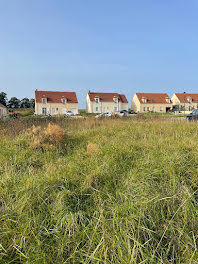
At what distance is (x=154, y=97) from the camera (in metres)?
48.5

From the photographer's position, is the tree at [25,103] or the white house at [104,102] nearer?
the white house at [104,102]

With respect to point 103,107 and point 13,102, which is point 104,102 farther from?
Result: point 13,102

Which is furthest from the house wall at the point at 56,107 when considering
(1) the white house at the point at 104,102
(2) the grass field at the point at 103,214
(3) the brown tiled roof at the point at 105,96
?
(2) the grass field at the point at 103,214

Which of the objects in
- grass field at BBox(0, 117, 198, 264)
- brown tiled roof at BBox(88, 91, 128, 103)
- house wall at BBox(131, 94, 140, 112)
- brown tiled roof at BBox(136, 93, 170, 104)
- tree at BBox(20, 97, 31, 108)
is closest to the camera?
grass field at BBox(0, 117, 198, 264)

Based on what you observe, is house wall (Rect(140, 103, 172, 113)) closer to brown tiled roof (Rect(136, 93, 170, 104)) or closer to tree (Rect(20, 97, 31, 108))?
brown tiled roof (Rect(136, 93, 170, 104))

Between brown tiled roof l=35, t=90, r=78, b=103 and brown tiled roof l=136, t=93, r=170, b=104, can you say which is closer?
brown tiled roof l=35, t=90, r=78, b=103

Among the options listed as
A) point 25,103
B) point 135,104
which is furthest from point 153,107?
point 25,103

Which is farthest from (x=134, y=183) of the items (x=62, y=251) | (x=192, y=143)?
(x=192, y=143)

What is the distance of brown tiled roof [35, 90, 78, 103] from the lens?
3919 cm

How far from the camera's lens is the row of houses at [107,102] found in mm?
39312

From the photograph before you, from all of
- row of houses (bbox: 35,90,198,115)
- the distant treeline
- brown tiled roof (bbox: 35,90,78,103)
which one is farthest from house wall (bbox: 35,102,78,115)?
the distant treeline

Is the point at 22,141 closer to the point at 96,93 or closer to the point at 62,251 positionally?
the point at 62,251

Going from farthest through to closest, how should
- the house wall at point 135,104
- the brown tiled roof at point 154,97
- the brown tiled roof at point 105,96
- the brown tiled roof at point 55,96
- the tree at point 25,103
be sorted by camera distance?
the tree at point 25,103 → the house wall at point 135,104 → the brown tiled roof at point 154,97 → the brown tiled roof at point 105,96 → the brown tiled roof at point 55,96

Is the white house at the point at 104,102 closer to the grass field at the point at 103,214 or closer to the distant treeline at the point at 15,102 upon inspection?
the distant treeline at the point at 15,102
